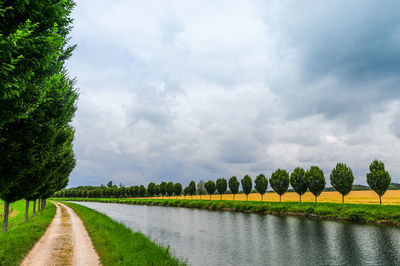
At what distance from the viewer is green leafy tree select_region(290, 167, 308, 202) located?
67375mm

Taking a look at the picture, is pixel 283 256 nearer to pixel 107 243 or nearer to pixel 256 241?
pixel 256 241

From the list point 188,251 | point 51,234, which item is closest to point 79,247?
point 51,234

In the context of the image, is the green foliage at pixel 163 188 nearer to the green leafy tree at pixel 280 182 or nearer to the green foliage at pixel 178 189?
the green foliage at pixel 178 189

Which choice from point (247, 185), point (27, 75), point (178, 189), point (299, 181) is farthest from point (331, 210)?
point (178, 189)

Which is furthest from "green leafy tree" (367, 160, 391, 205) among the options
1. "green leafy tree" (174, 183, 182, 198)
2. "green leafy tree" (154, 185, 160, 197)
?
"green leafy tree" (154, 185, 160, 197)

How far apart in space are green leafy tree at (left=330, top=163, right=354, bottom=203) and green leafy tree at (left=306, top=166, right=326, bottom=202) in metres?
3.53

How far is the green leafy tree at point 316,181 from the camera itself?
64.1 meters

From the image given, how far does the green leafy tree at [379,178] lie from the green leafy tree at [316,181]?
36.9 ft

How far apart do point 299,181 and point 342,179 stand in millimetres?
11136

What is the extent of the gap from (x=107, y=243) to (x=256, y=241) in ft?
52.4

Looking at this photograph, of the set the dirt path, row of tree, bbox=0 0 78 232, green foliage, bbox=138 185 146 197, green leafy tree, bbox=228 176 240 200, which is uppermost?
row of tree, bbox=0 0 78 232

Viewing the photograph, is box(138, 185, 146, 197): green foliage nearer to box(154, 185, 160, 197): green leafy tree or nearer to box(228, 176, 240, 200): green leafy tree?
box(154, 185, 160, 197): green leafy tree

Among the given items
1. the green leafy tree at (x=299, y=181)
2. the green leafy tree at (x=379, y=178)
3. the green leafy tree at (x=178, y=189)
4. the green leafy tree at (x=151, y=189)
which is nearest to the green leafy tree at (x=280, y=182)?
the green leafy tree at (x=299, y=181)

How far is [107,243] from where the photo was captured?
58.9 ft
